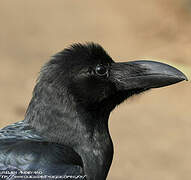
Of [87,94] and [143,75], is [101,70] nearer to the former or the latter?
[87,94]

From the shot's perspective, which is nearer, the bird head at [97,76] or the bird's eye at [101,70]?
the bird head at [97,76]

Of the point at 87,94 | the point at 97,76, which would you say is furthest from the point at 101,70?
the point at 87,94

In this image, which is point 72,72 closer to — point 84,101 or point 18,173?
point 84,101

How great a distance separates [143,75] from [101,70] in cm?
37

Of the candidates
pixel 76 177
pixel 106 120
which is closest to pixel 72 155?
pixel 76 177

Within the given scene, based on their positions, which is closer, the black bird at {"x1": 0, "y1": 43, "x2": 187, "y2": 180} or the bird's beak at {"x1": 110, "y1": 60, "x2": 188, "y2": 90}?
the black bird at {"x1": 0, "y1": 43, "x2": 187, "y2": 180}

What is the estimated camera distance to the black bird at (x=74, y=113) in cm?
673

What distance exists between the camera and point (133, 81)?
7.43 m

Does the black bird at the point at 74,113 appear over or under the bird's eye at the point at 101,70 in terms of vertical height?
under

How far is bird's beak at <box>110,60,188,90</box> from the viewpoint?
7320 millimetres

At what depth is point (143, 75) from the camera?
7.39m

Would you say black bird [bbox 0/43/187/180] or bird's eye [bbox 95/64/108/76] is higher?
bird's eye [bbox 95/64/108/76]

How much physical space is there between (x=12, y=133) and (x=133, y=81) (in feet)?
3.91

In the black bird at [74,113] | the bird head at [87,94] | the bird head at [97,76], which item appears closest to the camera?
the black bird at [74,113]
